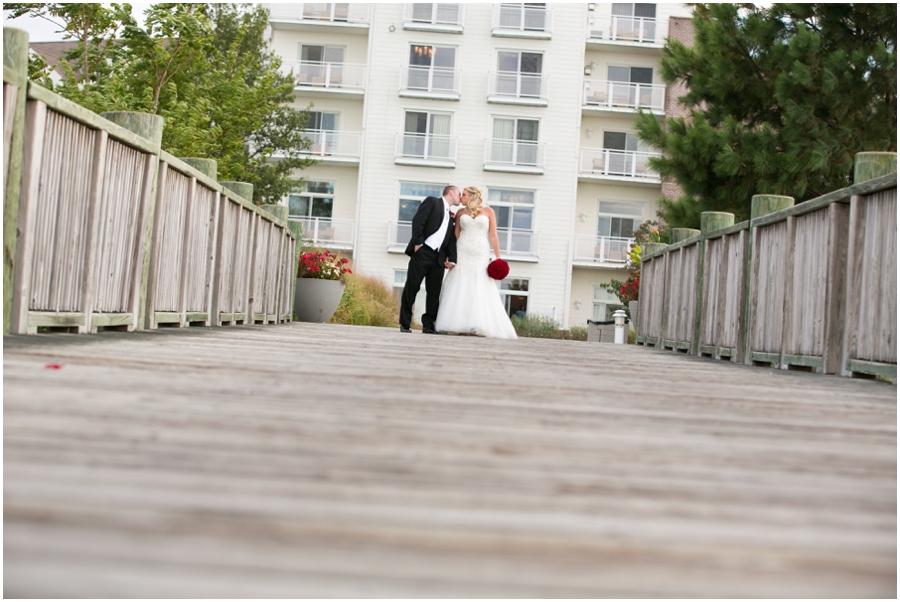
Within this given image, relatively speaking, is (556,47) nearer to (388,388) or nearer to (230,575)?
(388,388)

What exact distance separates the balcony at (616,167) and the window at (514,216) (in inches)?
87.9

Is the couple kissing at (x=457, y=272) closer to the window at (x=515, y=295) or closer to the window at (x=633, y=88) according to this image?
the window at (x=515, y=295)

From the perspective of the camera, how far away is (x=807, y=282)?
19.8 feet

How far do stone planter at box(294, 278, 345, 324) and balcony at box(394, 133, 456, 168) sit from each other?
1684 cm

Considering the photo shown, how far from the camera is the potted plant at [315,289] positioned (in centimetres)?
1548

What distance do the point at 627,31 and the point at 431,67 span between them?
24.6 feet

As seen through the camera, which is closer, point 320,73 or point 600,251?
point 600,251

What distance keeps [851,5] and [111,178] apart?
45.8ft

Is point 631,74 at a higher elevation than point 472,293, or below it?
higher

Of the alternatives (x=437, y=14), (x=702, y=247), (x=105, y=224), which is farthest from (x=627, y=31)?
(x=105, y=224)

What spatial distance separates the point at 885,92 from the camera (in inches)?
592

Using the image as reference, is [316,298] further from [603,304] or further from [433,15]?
[433,15]

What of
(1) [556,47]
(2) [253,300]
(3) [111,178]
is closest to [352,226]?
(1) [556,47]

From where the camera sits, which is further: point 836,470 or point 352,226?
point 352,226
